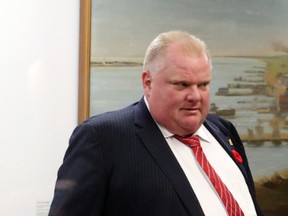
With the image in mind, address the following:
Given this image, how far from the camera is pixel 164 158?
1.22 m

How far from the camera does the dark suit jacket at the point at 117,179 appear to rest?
1135 millimetres

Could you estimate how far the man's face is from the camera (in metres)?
1.24

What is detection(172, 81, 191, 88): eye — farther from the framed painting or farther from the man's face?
the framed painting

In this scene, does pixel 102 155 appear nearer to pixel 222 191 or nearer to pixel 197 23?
pixel 222 191

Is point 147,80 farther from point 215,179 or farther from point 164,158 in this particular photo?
point 215,179

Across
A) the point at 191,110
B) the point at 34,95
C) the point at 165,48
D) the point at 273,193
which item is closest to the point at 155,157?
the point at 191,110

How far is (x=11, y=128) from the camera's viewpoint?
1627 mm

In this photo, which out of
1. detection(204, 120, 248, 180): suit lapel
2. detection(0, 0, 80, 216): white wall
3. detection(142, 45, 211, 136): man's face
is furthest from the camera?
detection(0, 0, 80, 216): white wall

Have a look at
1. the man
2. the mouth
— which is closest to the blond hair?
the man

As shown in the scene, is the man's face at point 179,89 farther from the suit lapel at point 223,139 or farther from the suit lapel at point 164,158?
the suit lapel at point 223,139

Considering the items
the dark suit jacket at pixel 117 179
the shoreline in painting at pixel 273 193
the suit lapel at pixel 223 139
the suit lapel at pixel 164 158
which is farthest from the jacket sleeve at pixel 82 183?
the shoreline in painting at pixel 273 193

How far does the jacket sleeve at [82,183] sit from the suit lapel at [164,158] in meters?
0.15

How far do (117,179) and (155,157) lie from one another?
0.41 ft

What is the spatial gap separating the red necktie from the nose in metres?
0.14
